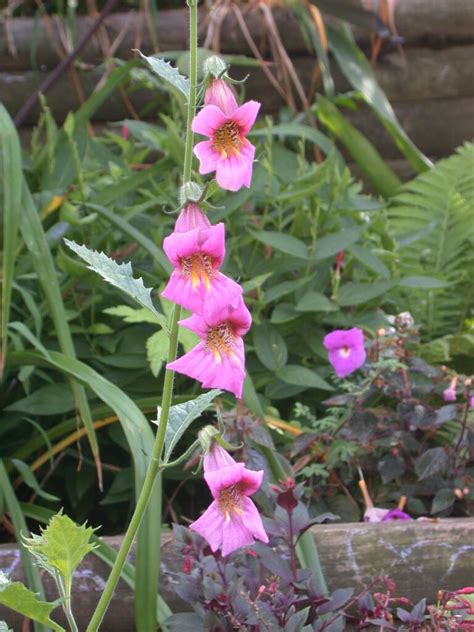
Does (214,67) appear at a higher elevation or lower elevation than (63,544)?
higher

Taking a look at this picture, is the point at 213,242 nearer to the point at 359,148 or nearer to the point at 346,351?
the point at 346,351

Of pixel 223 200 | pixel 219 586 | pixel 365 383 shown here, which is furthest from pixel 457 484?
pixel 223 200

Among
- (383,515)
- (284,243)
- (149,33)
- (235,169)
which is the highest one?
(235,169)

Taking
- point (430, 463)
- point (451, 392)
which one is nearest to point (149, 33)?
point (451, 392)

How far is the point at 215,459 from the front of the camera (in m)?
1.03

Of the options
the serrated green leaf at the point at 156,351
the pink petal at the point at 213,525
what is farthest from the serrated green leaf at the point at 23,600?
the serrated green leaf at the point at 156,351

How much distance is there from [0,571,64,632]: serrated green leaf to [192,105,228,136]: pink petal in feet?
1.51

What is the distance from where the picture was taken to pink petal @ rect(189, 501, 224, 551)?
3.31ft

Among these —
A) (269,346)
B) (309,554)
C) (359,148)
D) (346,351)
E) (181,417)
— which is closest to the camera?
Result: (181,417)

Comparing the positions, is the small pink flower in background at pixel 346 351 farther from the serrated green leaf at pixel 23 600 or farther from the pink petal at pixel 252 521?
the serrated green leaf at pixel 23 600

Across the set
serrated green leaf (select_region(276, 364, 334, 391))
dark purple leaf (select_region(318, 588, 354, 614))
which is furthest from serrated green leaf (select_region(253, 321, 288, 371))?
dark purple leaf (select_region(318, 588, 354, 614))

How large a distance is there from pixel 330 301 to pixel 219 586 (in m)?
0.95

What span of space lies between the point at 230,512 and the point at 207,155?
14.0 inches

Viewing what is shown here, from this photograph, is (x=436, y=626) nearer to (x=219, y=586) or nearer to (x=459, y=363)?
(x=219, y=586)
